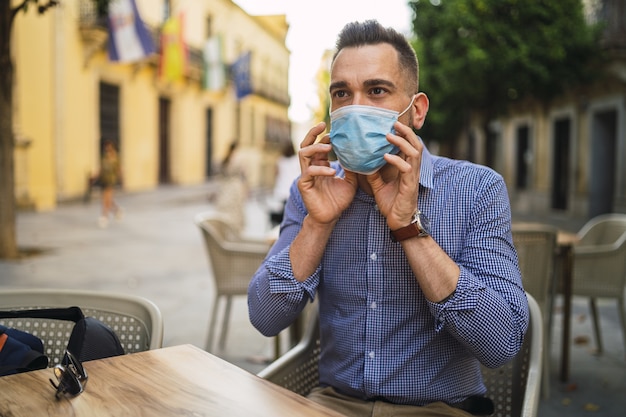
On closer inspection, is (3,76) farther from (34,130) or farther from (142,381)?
(34,130)

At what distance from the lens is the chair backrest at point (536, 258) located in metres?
3.79

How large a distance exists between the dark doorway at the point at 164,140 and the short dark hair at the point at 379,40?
25.0 metres

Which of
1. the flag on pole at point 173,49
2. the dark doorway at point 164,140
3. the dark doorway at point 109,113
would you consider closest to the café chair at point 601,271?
the flag on pole at point 173,49

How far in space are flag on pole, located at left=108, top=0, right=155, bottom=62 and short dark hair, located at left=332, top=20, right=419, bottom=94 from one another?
15.2 meters

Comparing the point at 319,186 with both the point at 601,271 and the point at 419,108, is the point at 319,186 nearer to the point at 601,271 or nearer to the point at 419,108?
the point at 419,108

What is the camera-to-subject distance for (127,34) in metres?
16.5

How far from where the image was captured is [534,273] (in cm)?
382

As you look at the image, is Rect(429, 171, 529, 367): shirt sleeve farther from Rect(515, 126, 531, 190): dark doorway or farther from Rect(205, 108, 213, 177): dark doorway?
Rect(205, 108, 213, 177): dark doorway

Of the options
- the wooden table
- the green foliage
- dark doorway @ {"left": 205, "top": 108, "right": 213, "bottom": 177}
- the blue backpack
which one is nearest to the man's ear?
the wooden table

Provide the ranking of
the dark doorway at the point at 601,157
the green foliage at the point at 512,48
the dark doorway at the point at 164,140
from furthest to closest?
the dark doorway at the point at 164,140
the dark doorway at the point at 601,157
the green foliage at the point at 512,48

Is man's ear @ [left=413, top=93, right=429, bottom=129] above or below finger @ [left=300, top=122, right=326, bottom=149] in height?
above

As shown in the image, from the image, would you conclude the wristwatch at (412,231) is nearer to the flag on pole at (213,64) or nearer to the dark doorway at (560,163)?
the dark doorway at (560,163)

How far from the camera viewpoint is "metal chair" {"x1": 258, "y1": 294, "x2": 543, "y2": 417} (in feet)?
6.62

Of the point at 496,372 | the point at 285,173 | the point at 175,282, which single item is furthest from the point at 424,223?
the point at 285,173
